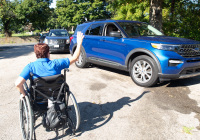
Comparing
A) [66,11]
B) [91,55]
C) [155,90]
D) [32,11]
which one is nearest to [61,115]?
[155,90]

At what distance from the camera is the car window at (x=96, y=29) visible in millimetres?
6392

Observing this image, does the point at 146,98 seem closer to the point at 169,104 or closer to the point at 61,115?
the point at 169,104

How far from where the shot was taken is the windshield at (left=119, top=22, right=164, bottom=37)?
18.5ft

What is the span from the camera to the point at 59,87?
8.41 feet

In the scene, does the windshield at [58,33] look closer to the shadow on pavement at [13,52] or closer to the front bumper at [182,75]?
the shadow on pavement at [13,52]

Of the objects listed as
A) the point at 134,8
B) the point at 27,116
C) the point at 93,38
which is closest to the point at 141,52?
the point at 93,38

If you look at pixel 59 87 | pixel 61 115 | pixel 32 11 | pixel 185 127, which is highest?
pixel 32 11

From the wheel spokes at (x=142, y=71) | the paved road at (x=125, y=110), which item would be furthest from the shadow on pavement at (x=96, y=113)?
the wheel spokes at (x=142, y=71)

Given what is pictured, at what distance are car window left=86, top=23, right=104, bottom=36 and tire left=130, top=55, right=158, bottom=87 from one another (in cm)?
192

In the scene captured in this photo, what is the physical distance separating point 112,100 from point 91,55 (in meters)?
2.82

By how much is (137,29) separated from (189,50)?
6.07 feet

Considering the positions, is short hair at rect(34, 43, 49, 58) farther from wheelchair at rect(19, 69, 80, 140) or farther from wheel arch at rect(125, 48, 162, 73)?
wheel arch at rect(125, 48, 162, 73)

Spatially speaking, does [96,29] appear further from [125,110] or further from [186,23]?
[186,23]

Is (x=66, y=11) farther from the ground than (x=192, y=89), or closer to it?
farther from the ground
